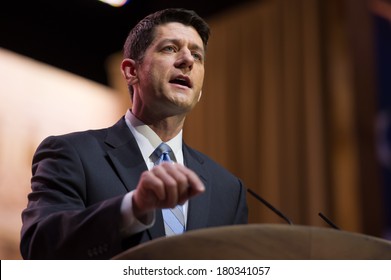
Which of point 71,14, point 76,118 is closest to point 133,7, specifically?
point 71,14

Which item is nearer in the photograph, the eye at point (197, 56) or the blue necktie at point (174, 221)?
the blue necktie at point (174, 221)

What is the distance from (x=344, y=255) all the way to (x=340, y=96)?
9.15ft

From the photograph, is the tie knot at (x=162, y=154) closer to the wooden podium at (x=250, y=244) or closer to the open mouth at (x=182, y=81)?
the open mouth at (x=182, y=81)

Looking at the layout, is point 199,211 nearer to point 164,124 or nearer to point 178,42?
point 164,124

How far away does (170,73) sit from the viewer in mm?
1466

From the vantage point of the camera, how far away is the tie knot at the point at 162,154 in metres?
1.44

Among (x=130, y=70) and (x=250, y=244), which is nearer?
(x=250, y=244)

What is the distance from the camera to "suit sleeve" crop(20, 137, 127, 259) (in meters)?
1.05

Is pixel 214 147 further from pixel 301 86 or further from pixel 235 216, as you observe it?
pixel 235 216

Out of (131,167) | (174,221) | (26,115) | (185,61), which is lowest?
(174,221)

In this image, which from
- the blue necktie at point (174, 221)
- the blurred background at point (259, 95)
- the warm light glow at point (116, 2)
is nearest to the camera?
the blue necktie at point (174, 221)

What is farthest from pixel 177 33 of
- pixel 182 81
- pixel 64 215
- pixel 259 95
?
pixel 259 95

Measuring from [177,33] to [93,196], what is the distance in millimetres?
455

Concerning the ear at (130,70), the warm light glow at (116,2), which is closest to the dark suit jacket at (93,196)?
the ear at (130,70)
